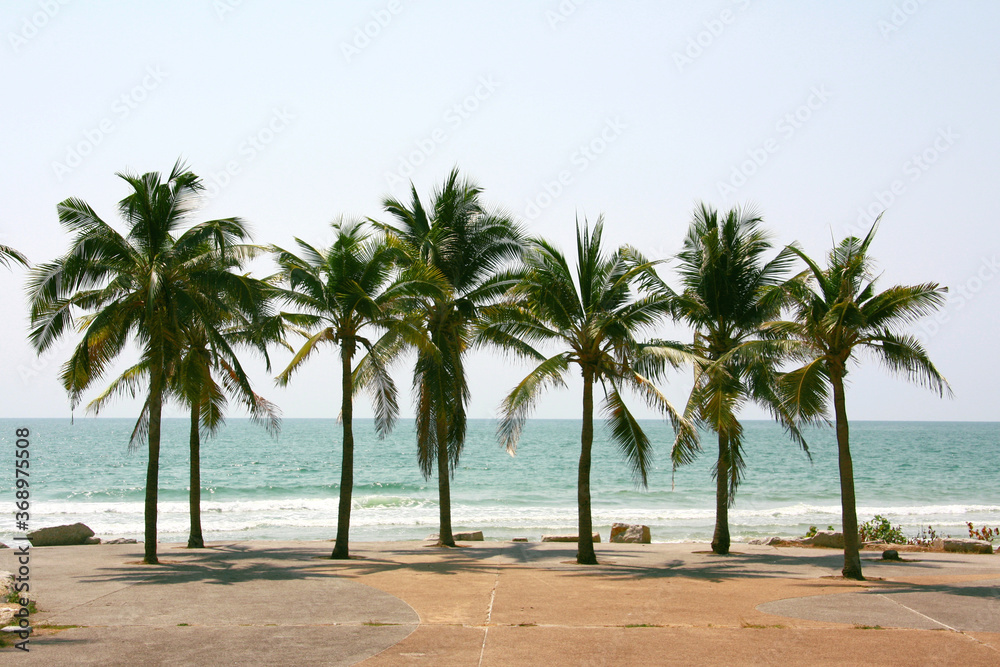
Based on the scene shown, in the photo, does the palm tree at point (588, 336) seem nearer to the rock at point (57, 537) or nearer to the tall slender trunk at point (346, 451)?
the tall slender trunk at point (346, 451)

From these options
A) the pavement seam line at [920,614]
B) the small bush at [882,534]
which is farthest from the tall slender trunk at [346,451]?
the small bush at [882,534]

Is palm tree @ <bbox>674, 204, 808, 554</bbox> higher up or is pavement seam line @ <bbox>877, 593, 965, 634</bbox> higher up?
palm tree @ <bbox>674, 204, 808, 554</bbox>

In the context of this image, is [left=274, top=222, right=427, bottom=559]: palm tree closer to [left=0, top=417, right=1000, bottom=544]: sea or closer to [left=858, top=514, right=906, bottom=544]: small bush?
[left=0, top=417, right=1000, bottom=544]: sea

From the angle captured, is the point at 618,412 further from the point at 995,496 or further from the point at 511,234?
the point at 995,496

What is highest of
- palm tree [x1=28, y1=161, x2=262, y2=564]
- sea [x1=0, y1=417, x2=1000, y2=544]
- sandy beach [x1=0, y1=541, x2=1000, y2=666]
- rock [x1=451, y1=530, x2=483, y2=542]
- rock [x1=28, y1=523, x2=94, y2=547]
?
palm tree [x1=28, y1=161, x2=262, y2=564]

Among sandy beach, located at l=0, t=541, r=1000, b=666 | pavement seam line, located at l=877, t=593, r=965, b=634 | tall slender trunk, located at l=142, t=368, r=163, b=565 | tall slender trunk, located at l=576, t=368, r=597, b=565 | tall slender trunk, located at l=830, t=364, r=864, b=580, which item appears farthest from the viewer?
tall slender trunk, located at l=576, t=368, r=597, b=565

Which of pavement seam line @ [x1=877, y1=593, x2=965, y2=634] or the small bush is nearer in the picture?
pavement seam line @ [x1=877, y1=593, x2=965, y2=634]

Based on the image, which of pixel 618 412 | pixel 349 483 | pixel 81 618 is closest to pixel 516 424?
pixel 618 412

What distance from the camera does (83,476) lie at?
56.3m

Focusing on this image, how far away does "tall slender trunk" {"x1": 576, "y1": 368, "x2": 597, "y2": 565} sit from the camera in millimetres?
15477

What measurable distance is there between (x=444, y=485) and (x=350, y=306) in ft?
17.0

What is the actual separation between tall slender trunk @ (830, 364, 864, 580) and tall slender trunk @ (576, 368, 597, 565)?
4603mm

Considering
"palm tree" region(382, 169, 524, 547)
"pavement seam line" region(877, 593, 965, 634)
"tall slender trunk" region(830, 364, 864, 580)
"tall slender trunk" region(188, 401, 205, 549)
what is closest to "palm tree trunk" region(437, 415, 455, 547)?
"palm tree" region(382, 169, 524, 547)

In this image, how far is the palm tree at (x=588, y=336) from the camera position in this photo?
50.3 ft
